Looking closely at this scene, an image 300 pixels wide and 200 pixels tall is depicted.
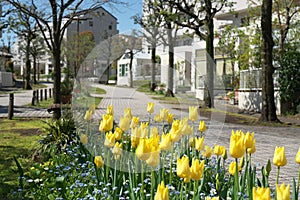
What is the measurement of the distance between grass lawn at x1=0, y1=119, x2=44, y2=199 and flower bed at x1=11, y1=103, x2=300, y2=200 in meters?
0.54

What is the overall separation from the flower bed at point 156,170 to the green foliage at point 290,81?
12725mm

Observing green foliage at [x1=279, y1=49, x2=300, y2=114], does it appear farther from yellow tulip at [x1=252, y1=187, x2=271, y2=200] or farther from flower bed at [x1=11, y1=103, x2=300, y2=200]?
yellow tulip at [x1=252, y1=187, x2=271, y2=200]

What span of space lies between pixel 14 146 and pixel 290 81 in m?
12.2

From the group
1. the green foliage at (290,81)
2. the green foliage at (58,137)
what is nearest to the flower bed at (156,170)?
the green foliage at (58,137)

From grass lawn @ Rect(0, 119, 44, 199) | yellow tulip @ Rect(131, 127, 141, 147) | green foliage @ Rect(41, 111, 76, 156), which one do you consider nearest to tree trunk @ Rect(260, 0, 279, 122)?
grass lawn @ Rect(0, 119, 44, 199)

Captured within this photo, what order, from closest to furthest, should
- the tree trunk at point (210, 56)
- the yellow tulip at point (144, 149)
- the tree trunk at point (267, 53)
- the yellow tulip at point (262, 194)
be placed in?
the yellow tulip at point (262, 194)
the yellow tulip at point (144, 149)
the tree trunk at point (267, 53)
the tree trunk at point (210, 56)

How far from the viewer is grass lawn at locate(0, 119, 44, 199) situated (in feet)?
15.7

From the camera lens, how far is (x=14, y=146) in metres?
7.27

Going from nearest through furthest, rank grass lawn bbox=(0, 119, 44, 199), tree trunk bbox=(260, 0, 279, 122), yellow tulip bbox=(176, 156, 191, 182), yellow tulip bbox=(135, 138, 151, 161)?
yellow tulip bbox=(176, 156, 191, 182), yellow tulip bbox=(135, 138, 151, 161), grass lawn bbox=(0, 119, 44, 199), tree trunk bbox=(260, 0, 279, 122)

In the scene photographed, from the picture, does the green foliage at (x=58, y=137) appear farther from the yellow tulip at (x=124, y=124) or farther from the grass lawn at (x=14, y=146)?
the yellow tulip at (x=124, y=124)

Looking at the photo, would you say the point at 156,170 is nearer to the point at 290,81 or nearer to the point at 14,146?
the point at 14,146

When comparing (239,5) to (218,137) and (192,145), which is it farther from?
(192,145)

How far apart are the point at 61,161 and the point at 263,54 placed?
31.2ft

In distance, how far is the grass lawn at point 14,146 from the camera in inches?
Result: 188
